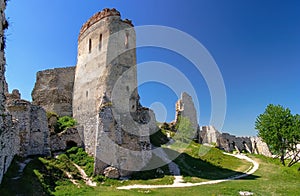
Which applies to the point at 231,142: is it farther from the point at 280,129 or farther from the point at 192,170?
the point at 192,170

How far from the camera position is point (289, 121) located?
27.2 meters

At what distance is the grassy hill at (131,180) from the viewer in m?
12.8

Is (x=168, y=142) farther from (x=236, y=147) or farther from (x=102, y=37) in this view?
(x=236, y=147)

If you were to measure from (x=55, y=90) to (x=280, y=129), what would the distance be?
29.0 m

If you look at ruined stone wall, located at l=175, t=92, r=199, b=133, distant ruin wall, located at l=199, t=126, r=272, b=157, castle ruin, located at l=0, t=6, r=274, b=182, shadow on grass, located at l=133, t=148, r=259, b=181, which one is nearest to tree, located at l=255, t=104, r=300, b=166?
shadow on grass, located at l=133, t=148, r=259, b=181

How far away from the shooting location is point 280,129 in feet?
88.5

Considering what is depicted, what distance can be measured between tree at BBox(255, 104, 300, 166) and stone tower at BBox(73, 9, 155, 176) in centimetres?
1498

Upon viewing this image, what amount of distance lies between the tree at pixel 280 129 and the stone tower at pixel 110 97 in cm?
1498

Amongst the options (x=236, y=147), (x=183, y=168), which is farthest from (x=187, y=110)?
(x=183, y=168)

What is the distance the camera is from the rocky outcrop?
21.5 metres

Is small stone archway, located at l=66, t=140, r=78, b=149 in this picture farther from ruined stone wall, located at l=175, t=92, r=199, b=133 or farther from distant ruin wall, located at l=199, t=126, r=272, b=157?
distant ruin wall, located at l=199, t=126, r=272, b=157

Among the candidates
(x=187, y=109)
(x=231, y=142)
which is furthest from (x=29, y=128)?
(x=231, y=142)

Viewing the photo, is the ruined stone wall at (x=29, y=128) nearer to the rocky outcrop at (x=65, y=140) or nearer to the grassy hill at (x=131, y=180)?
the grassy hill at (x=131, y=180)

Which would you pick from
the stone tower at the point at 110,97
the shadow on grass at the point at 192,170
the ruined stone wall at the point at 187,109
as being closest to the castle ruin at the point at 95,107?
the stone tower at the point at 110,97
